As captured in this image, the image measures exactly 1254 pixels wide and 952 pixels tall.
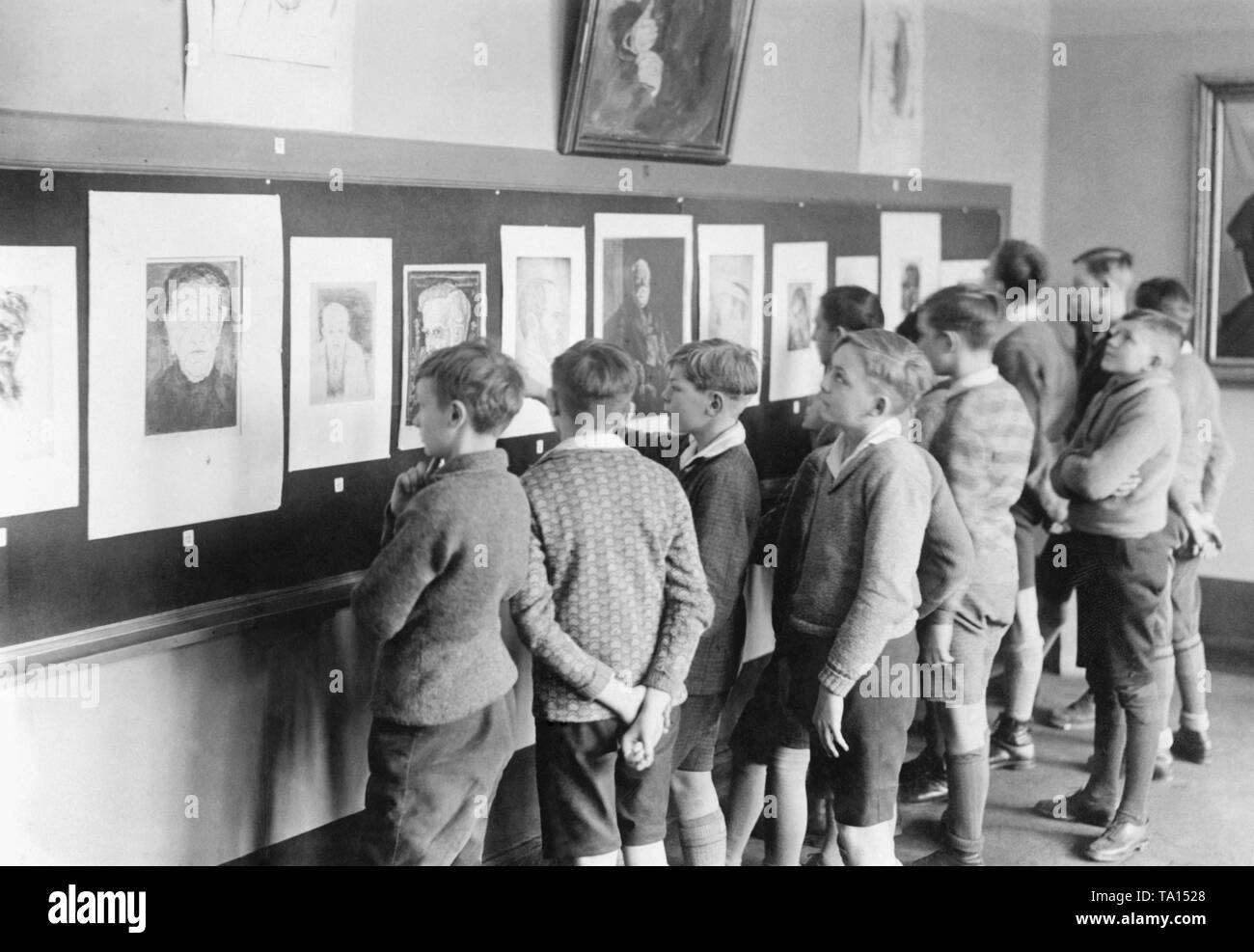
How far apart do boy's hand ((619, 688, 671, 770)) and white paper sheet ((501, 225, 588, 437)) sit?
3.98 ft

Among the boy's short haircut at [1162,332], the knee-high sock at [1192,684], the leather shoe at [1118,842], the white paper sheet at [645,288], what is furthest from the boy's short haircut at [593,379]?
the knee-high sock at [1192,684]

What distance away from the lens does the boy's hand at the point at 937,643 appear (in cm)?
426

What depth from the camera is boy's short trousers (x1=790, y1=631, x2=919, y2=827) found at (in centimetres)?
372

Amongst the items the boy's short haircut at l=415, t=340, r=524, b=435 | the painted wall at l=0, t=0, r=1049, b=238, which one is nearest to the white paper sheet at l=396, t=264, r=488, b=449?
the painted wall at l=0, t=0, r=1049, b=238

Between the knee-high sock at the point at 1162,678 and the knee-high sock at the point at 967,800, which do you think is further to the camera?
the knee-high sock at the point at 1162,678

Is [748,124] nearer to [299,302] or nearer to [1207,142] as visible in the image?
[299,302]

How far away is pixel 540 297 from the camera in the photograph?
14.3 feet

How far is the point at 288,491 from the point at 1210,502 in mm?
3921

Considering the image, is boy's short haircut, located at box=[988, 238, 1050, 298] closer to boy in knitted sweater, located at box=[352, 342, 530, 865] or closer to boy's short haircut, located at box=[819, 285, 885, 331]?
boy's short haircut, located at box=[819, 285, 885, 331]

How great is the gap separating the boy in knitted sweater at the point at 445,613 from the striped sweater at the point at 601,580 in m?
0.11

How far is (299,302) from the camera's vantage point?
3.56m

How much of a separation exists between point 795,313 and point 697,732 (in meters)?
2.27

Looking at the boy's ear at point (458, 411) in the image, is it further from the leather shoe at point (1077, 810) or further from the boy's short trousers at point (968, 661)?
the leather shoe at point (1077, 810)
